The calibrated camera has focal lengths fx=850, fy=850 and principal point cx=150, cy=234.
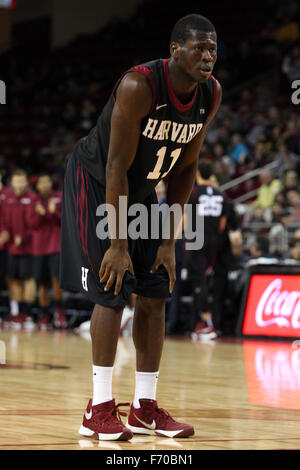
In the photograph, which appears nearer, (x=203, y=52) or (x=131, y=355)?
(x=203, y=52)

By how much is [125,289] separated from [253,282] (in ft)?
20.9

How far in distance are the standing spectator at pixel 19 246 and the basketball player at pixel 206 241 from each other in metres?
2.96

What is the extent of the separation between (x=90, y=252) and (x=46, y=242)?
27.2 ft

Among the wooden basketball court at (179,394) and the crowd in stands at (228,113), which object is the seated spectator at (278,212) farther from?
the wooden basketball court at (179,394)

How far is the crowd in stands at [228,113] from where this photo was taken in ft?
41.3

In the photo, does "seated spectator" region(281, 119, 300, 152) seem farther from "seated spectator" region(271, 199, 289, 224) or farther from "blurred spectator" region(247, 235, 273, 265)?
"blurred spectator" region(247, 235, 273, 265)

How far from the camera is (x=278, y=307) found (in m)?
9.26

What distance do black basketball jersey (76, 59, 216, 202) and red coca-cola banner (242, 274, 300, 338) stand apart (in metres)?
5.71

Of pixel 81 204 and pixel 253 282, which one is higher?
pixel 81 204

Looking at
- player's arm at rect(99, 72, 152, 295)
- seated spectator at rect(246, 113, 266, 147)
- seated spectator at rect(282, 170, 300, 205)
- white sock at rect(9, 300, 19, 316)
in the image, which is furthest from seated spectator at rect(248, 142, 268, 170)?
player's arm at rect(99, 72, 152, 295)

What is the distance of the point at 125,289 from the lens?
337 centimetres

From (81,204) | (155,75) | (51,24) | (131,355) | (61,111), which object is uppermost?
(51,24)

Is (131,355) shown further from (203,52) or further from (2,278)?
(2,278)

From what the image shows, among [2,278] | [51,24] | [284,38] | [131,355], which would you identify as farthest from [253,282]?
[51,24]
